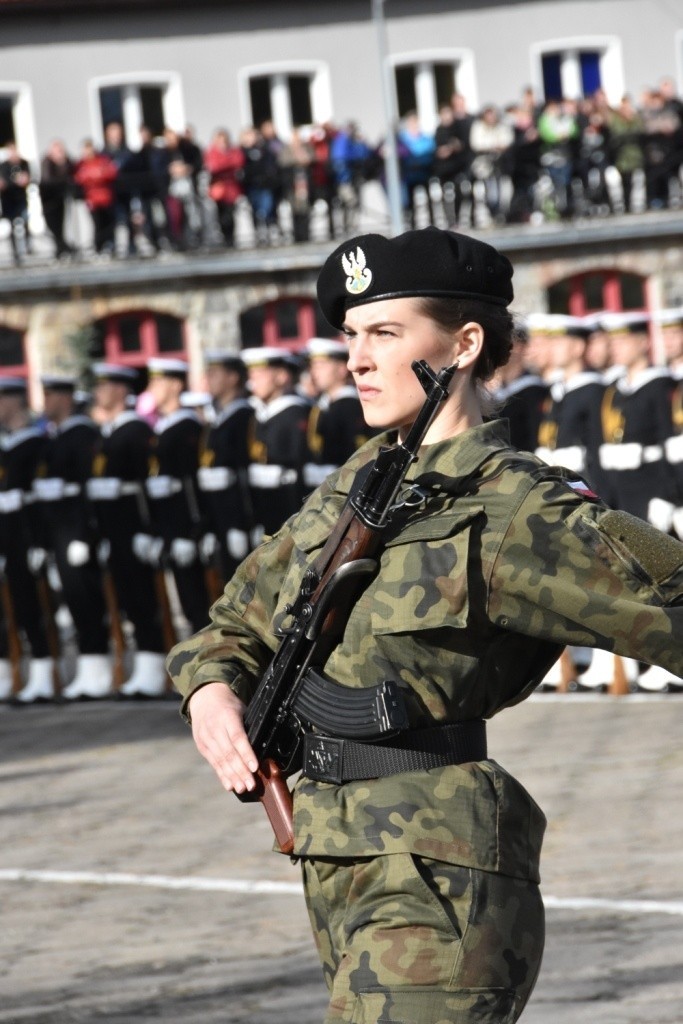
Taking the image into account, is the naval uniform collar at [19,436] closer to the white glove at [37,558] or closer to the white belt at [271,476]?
the white glove at [37,558]

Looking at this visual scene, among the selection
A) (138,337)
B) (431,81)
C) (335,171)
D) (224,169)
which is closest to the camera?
(224,169)

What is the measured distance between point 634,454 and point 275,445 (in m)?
2.42

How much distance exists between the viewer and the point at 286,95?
112ft

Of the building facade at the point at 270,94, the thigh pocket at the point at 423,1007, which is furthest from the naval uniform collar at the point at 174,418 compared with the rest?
the building facade at the point at 270,94

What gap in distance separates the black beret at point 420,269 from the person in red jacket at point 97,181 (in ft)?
86.5

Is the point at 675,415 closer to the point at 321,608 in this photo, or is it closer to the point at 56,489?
the point at 56,489

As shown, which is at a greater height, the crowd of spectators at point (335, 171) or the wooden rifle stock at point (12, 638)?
the crowd of spectators at point (335, 171)

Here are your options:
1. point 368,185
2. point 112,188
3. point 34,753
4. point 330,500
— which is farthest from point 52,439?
point 368,185

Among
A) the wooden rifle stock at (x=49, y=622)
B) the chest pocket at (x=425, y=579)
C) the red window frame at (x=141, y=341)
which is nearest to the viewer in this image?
the chest pocket at (x=425, y=579)

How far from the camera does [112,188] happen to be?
96.6 ft

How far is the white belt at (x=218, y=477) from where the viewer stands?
12.9 metres

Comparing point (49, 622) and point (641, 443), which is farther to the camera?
point (49, 622)

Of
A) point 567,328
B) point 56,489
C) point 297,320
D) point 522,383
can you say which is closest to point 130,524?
point 56,489

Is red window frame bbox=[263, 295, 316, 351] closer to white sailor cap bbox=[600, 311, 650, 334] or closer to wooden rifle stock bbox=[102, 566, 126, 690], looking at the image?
wooden rifle stock bbox=[102, 566, 126, 690]
